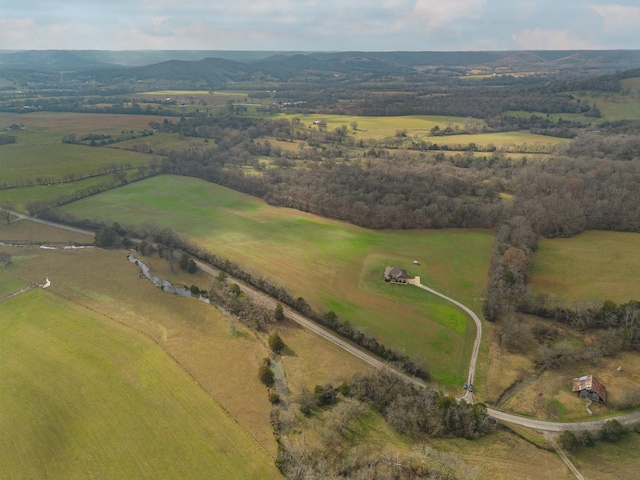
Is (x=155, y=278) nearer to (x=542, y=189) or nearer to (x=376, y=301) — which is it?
(x=376, y=301)

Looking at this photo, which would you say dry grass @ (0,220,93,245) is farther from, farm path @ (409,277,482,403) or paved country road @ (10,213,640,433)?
farm path @ (409,277,482,403)

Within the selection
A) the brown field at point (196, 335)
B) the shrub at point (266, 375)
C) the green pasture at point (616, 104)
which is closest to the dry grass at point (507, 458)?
the brown field at point (196, 335)

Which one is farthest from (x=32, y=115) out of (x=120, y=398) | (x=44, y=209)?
(x=120, y=398)

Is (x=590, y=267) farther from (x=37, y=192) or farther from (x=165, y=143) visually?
(x=165, y=143)

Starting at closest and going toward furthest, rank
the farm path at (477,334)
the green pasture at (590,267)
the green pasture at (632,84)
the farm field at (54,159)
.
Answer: the farm path at (477,334) → the green pasture at (590,267) → the farm field at (54,159) → the green pasture at (632,84)

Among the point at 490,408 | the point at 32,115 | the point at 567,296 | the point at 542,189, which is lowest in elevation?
the point at 490,408

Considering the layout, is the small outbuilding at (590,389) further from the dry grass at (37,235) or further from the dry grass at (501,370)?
the dry grass at (37,235)

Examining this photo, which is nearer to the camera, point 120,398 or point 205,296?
point 120,398

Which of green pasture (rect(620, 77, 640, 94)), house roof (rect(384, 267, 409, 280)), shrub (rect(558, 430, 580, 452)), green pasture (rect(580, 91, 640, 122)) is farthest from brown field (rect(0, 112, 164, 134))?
green pasture (rect(620, 77, 640, 94))
